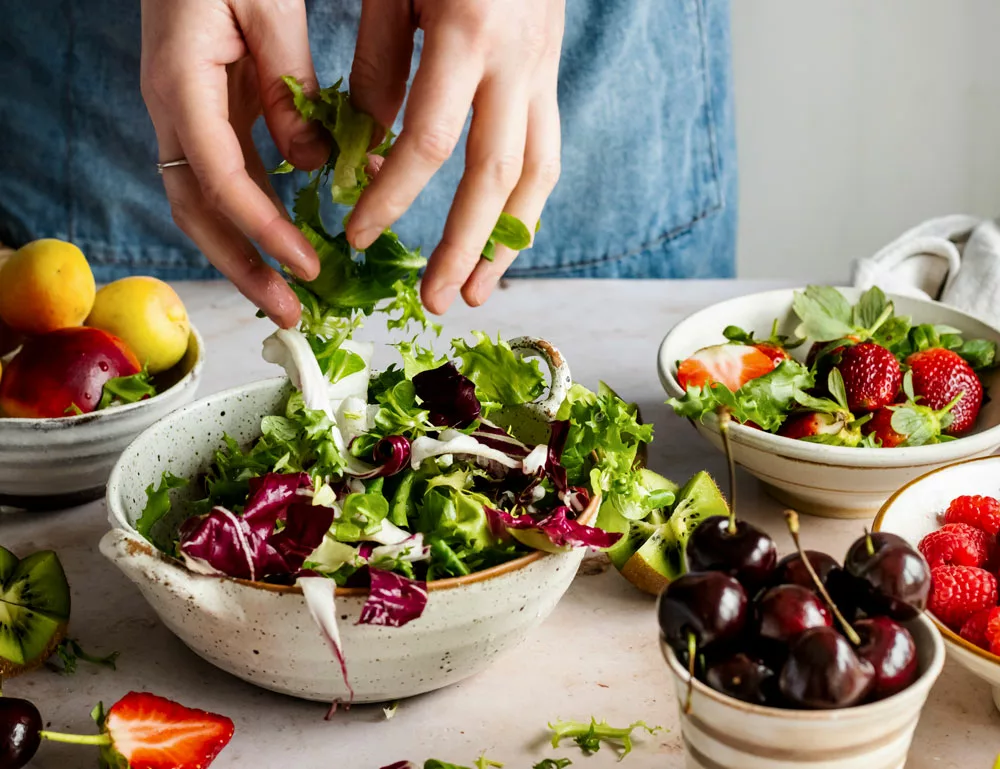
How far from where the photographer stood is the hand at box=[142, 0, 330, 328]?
0.80m

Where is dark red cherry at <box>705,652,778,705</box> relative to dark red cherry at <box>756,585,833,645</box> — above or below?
below

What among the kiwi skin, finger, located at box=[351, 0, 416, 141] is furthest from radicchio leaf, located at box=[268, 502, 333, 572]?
finger, located at box=[351, 0, 416, 141]

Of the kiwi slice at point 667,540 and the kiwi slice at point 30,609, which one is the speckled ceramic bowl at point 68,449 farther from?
the kiwi slice at point 667,540

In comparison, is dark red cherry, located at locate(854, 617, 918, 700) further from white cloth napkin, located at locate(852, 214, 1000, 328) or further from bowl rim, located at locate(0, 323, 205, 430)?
white cloth napkin, located at locate(852, 214, 1000, 328)

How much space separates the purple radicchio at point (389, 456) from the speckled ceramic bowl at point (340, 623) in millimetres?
144

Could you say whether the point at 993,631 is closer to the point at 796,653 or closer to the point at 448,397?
the point at 796,653

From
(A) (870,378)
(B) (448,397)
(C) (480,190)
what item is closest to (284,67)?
(C) (480,190)

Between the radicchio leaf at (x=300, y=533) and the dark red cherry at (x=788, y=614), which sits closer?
the dark red cherry at (x=788, y=614)

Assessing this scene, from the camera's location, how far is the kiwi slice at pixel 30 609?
800mm

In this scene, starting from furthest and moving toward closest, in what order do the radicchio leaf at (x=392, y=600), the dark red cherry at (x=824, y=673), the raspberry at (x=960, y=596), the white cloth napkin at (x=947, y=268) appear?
the white cloth napkin at (x=947, y=268)
the raspberry at (x=960, y=596)
the radicchio leaf at (x=392, y=600)
the dark red cherry at (x=824, y=673)

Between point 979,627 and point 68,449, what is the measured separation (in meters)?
0.75

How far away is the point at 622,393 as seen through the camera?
4.19ft

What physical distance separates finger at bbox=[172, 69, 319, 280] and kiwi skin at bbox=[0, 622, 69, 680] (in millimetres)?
329

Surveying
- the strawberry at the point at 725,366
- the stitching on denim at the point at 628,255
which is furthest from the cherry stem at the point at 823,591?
the stitching on denim at the point at 628,255
